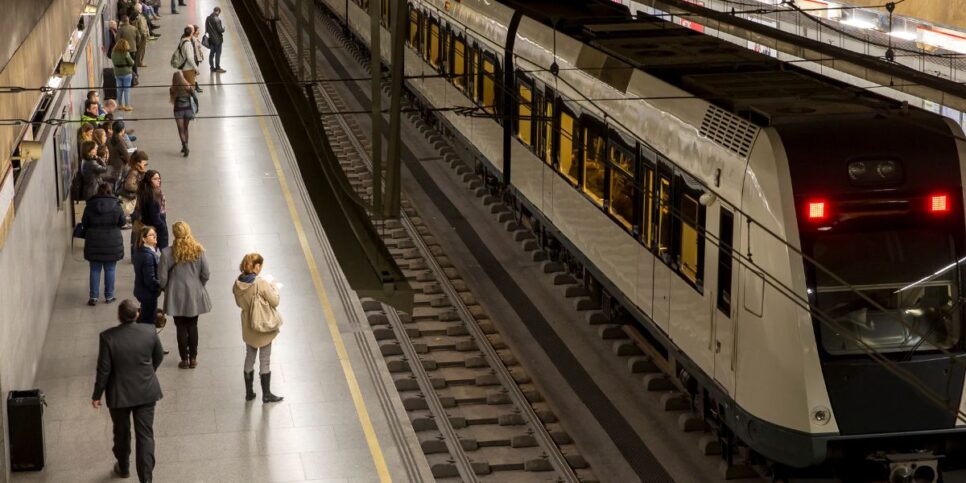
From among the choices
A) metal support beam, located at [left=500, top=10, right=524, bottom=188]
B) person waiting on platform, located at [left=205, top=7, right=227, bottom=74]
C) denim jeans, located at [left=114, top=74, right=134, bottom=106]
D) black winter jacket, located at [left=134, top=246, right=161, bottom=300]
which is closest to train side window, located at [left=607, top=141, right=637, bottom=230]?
metal support beam, located at [left=500, top=10, right=524, bottom=188]

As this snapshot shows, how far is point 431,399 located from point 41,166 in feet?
19.6

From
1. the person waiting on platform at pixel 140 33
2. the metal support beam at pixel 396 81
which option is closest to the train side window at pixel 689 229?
the metal support beam at pixel 396 81

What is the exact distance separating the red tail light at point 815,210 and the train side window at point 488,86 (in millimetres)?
9642

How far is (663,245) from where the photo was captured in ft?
45.8

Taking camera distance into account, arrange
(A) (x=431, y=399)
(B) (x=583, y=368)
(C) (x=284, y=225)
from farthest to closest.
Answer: (C) (x=284, y=225) < (B) (x=583, y=368) < (A) (x=431, y=399)

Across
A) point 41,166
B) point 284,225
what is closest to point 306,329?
point 41,166

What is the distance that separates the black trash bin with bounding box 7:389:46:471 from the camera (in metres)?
12.8

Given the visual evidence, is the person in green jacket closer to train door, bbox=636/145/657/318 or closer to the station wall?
the station wall

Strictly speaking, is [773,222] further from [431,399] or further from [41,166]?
[41,166]

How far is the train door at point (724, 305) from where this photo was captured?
12164mm

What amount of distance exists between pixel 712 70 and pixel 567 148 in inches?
123

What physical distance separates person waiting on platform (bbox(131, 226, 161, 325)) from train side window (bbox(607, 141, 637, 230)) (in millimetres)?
4655

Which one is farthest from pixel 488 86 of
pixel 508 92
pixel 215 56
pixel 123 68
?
pixel 215 56

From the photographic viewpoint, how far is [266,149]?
27.6 meters
